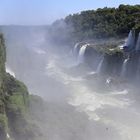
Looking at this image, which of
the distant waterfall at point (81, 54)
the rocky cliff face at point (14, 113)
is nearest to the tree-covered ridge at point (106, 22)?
the distant waterfall at point (81, 54)

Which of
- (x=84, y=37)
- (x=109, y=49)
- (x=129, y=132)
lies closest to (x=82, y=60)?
(x=109, y=49)

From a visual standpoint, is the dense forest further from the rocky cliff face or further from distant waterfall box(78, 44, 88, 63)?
the rocky cliff face

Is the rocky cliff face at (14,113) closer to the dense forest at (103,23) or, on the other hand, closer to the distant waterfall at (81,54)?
the distant waterfall at (81,54)

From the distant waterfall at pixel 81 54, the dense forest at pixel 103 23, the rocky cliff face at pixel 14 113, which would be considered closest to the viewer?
the rocky cliff face at pixel 14 113

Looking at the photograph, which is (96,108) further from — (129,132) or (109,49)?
(109,49)

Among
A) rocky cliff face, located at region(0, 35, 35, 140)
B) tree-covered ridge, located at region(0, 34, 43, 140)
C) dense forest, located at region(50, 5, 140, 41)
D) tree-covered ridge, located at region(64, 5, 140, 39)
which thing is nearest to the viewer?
rocky cliff face, located at region(0, 35, 35, 140)

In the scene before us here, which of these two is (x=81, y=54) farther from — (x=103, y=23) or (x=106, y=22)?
(x=103, y=23)

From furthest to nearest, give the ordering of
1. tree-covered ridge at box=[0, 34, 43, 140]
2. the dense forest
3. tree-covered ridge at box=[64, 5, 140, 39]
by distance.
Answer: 1. the dense forest
2. tree-covered ridge at box=[64, 5, 140, 39]
3. tree-covered ridge at box=[0, 34, 43, 140]

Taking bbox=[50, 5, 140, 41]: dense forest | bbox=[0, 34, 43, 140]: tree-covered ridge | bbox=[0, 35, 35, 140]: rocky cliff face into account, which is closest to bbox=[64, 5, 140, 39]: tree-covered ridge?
bbox=[50, 5, 140, 41]: dense forest

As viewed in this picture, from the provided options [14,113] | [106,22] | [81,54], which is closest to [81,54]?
[81,54]
